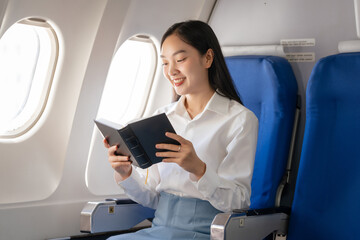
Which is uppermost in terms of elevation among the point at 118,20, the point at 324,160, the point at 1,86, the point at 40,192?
the point at 118,20

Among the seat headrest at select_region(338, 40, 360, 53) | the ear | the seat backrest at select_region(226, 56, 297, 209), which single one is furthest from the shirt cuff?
the seat headrest at select_region(338, 40, 360, 53)

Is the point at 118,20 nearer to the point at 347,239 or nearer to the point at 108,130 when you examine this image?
the point at 108,130

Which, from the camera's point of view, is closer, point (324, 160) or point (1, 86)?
point (324, 160)

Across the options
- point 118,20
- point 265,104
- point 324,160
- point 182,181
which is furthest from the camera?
point 118,20

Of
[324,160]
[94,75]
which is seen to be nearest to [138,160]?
[324,160]

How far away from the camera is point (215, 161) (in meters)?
2.41

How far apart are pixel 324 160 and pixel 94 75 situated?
1.72 metres

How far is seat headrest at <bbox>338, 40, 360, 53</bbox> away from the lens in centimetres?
276

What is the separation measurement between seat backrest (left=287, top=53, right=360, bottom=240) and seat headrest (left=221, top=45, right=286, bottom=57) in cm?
52

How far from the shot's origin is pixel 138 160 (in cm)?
220

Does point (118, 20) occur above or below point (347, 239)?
above

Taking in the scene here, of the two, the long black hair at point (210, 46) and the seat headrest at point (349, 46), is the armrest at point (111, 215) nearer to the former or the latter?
the long black hair at point (210, 46)

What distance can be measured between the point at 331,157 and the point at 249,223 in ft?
1.99

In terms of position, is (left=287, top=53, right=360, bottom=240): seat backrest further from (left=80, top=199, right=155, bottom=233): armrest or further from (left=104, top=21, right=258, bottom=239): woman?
(left=80, top=199, right=155, bottom=233): armrest
